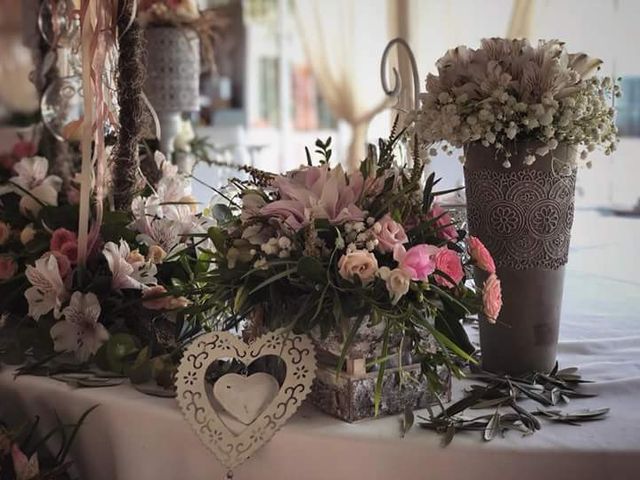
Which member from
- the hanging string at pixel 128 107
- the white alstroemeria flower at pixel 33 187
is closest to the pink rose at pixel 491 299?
the hanging string at pixel 128 107

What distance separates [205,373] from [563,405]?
50 cm

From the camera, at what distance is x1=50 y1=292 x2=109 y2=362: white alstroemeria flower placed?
4.25 ft

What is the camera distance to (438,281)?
41.7 inches

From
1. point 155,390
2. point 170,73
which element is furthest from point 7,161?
point 155,390

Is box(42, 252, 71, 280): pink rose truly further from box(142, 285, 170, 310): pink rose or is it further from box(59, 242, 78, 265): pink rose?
box(142, 285, 170, 310): pink rose

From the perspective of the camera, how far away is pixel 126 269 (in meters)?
1.32

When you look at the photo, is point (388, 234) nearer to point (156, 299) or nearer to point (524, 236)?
point (524, 236)

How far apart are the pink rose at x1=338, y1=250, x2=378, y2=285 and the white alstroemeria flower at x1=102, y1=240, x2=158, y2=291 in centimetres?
45

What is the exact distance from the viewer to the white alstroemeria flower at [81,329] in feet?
4.25

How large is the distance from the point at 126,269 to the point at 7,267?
284mm

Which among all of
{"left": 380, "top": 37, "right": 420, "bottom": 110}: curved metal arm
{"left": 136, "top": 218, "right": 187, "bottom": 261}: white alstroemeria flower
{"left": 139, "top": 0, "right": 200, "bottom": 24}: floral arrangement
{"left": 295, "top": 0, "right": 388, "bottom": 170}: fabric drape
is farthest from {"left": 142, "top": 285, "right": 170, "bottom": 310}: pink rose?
{"left": 295, "top": 0, "right": 388, "bottom": 170}: fabric drape

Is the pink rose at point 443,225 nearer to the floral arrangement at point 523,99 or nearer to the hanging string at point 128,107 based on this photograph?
the floral arrangement at point 523,99

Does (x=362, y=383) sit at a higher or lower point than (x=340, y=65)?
lower

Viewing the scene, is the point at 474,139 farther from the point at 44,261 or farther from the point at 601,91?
the point at 44,261
